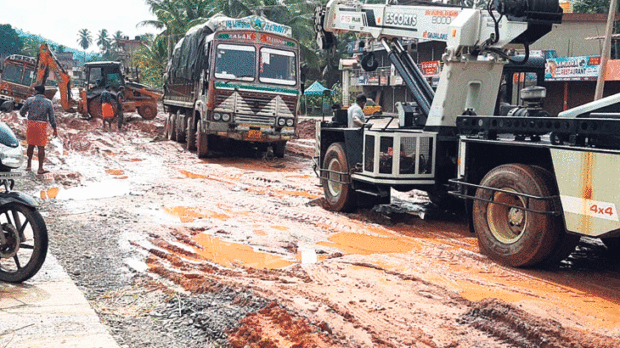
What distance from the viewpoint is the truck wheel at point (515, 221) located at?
6219 mm

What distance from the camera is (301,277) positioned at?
6.11 m

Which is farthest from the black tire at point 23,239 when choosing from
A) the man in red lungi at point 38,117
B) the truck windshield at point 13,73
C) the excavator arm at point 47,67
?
the truck windshield at point 13,73

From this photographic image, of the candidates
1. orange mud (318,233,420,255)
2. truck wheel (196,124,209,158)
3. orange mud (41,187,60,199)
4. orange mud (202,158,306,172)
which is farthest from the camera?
truck wheel (196,124,209,158)

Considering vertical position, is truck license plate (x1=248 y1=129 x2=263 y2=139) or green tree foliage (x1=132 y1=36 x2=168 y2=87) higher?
green tree foliage (x1=132 y1=36 x2=168 y2=87)

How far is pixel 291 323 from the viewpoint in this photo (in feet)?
15.7

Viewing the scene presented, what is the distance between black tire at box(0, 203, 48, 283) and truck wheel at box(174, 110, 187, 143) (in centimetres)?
1432

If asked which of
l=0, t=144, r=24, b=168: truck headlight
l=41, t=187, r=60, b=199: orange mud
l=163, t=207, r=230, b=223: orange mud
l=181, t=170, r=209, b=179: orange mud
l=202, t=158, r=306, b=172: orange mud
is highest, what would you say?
l=0, t=144, r=24, b=168: truck headlight

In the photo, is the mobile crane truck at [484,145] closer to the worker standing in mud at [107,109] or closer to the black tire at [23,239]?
the black tire at [23,239]

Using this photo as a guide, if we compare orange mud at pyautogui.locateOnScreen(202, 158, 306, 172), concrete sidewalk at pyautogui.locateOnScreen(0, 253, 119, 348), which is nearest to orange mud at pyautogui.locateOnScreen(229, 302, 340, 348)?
concrete sidewalk at pyautogui.locateOnScreen(0, 253, 119, 348)

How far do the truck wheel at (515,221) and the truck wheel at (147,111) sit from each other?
85.1 feet

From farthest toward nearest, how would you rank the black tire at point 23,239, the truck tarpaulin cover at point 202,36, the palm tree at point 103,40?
the palm tree at point 103,40 < the truck tarpaulin cover at point 202,36 < the black tire at point 23,239

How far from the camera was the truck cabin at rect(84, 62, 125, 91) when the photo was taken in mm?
30469

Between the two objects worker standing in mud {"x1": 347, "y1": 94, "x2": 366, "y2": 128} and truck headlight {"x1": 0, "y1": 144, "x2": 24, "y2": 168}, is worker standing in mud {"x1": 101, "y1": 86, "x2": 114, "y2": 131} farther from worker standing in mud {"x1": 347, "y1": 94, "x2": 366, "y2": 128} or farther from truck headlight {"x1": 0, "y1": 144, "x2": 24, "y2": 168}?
truck headlight {"x1": 0, "y1": 144, "x2": 24, "y2": 168}

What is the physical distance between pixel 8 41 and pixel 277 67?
92535 mm
